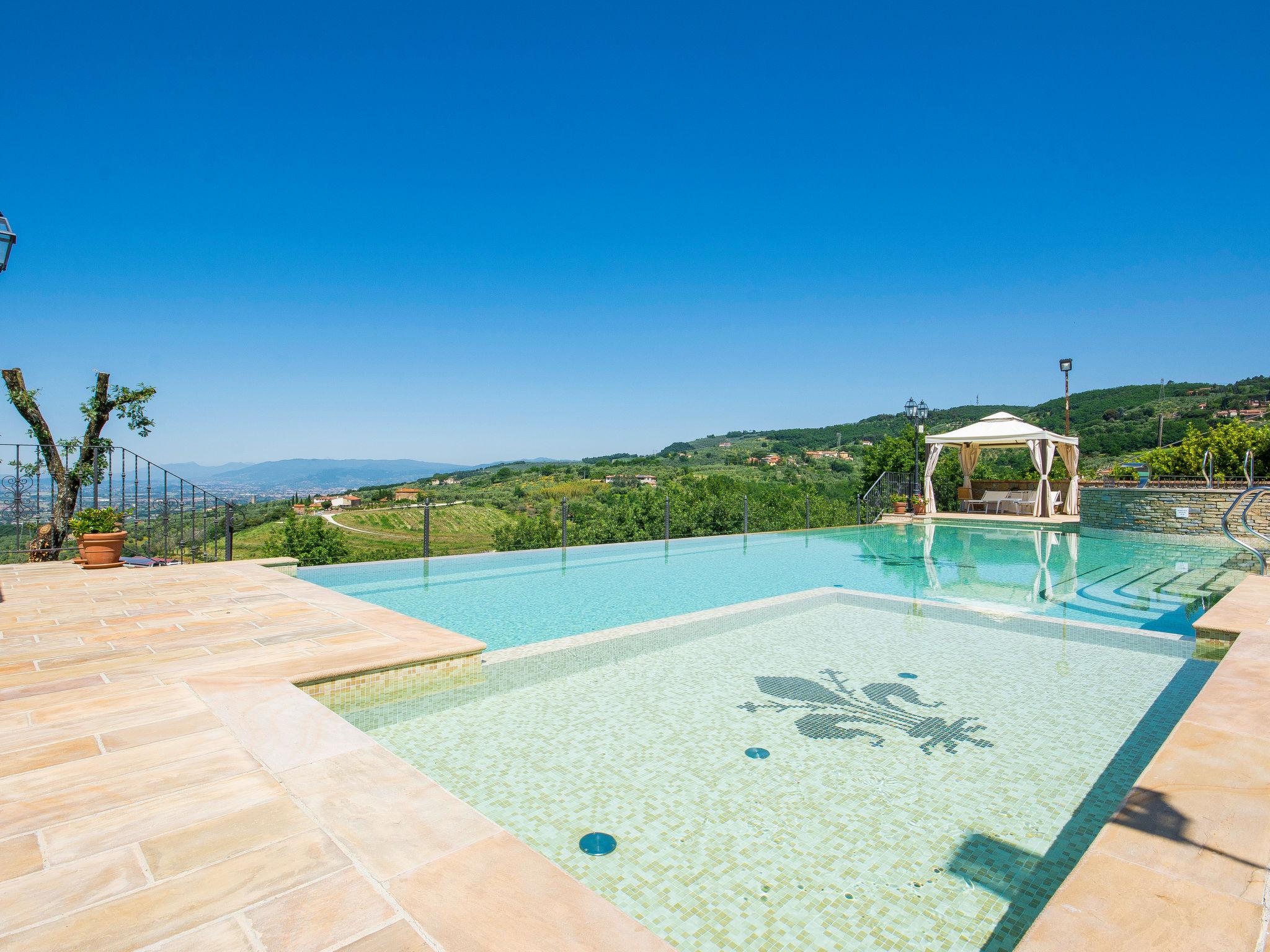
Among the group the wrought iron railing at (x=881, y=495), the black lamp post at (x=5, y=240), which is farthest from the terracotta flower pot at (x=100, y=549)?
the wrought iron railing at (x=881, y=495)

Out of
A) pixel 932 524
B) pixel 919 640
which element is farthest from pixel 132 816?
pixel 932 524

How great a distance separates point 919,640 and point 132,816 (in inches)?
188

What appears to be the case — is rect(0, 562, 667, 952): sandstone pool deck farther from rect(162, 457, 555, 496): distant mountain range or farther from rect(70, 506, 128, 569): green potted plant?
rect(162, 457, 555, 496): distant mountain range

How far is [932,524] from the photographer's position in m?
14.5

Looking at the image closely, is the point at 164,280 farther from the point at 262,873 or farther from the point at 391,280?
the point at 262,873

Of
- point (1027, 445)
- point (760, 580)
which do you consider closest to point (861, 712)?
point (760, 580)

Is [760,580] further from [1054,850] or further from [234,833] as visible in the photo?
[234,833]

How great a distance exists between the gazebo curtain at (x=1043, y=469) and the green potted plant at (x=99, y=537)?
16.4 metres

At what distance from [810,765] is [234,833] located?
7.16ft

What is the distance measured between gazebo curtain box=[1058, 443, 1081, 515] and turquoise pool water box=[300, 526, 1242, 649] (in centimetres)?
396

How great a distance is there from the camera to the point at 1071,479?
15172 millimetres

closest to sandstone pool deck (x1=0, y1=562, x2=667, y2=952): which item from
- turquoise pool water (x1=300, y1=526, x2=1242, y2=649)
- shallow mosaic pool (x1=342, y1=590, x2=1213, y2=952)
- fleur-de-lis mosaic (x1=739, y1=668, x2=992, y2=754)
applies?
→ shallow mosaic pool (x1=342, y1=590, x2=1213, y2=952)

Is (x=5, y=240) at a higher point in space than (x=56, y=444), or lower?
higher

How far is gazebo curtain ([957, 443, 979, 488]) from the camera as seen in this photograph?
52.7 ft
